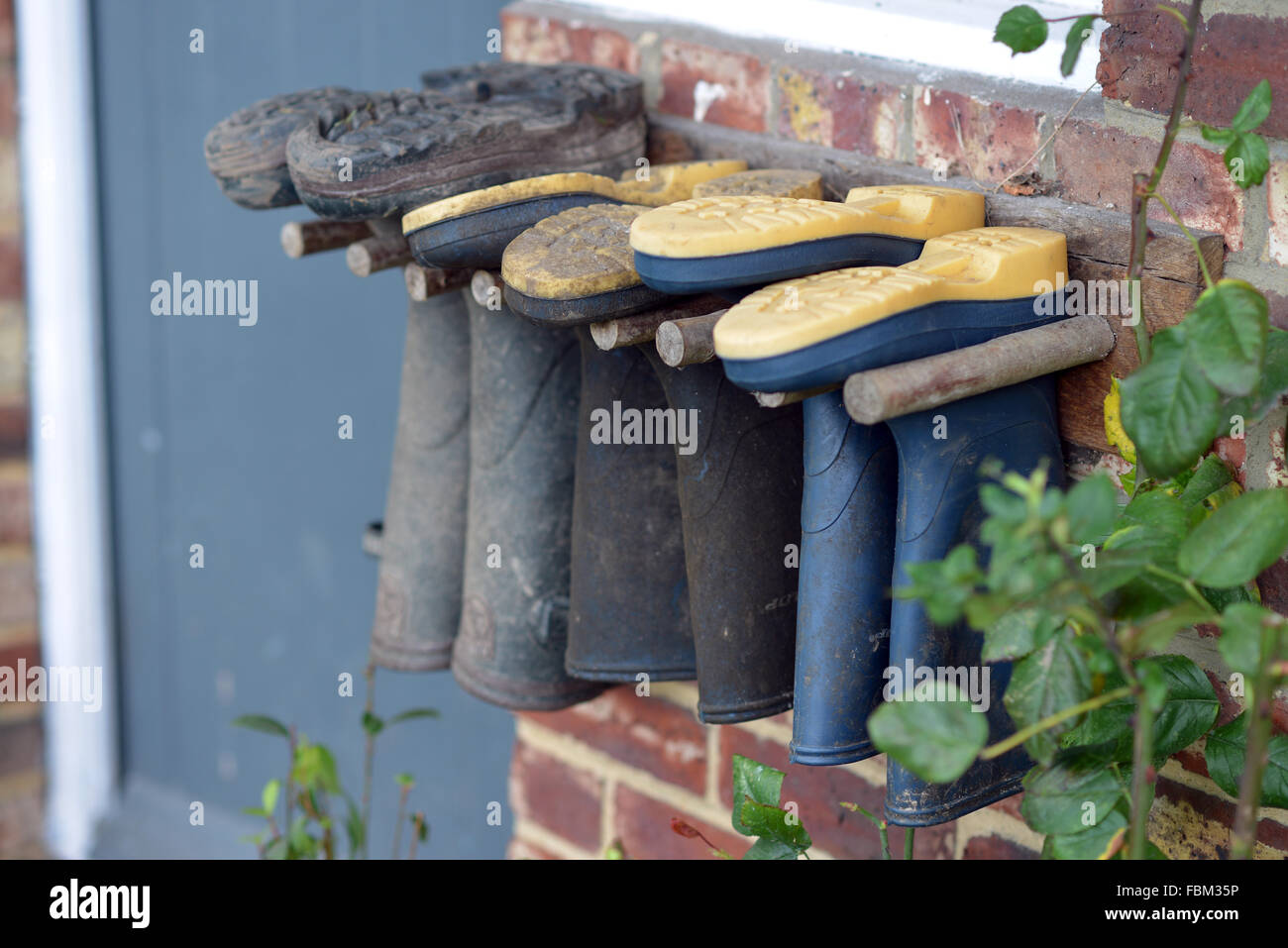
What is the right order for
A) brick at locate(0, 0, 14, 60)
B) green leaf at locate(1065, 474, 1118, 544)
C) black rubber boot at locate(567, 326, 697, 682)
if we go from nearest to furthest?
green leaf at locate(1065, 474, 1118, 544)
black rubber boot at locate(567, 326, 697, 682)
brick at locate(0, 0, 14, 60)

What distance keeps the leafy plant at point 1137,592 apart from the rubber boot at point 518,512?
13.4 inches

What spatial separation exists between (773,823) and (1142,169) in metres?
0.38

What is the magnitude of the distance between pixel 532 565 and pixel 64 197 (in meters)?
1.00

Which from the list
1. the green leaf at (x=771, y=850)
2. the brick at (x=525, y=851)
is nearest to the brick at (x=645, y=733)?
the brick at (x=525, y=851)

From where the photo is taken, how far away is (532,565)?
2.83ft

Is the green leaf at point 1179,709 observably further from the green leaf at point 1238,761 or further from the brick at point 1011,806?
the brick at point 1011,806

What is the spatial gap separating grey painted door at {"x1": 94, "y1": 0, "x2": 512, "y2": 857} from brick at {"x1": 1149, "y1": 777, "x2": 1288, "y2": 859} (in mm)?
676

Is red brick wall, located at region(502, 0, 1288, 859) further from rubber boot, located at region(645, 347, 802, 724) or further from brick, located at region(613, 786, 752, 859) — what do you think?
rubber boot, located at region(645, 347, 802, 724)

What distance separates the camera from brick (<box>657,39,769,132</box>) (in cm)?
88

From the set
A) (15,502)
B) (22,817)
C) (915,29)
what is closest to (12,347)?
(15,502)

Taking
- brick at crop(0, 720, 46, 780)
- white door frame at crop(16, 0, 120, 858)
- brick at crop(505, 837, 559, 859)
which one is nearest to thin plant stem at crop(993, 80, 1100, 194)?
brick at crop(505, 837, 559, 859)

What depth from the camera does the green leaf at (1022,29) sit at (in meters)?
0.63
